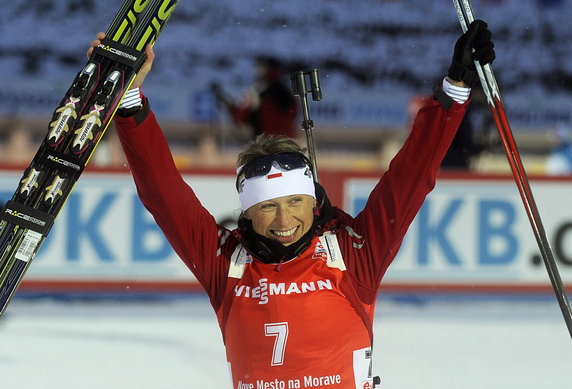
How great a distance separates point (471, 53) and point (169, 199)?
0.85m

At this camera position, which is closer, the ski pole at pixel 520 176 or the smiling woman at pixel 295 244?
the smiling woman at pixel 295 244

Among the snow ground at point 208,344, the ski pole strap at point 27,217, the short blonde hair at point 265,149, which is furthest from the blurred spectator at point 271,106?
the ski pole strap at point 27,217

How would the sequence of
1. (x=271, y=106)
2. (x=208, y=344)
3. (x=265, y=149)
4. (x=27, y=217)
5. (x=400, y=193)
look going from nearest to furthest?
(x=27, y=217), (x=400, y=193), (x=265, y=149), (x=208, y=344), (x=271, y=106)

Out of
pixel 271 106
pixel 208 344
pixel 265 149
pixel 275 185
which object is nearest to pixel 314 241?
pixel 275 185

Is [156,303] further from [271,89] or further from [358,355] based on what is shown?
[358,355]

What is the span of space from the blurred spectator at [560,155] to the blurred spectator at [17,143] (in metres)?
6.33

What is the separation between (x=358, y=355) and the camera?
8.23ft

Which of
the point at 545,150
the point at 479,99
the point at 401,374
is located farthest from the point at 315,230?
the point at 545,150

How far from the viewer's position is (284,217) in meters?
2.51

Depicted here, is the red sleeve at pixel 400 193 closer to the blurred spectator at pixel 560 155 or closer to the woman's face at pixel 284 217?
the woman's face at pixel 284 217

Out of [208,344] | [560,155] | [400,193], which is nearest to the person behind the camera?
[400,193]

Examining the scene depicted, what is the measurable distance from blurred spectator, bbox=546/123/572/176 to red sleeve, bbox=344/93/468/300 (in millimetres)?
9937

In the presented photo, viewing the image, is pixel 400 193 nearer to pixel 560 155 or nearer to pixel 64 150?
pixel 64 150

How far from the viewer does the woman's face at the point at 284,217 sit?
A: 2502 mm
